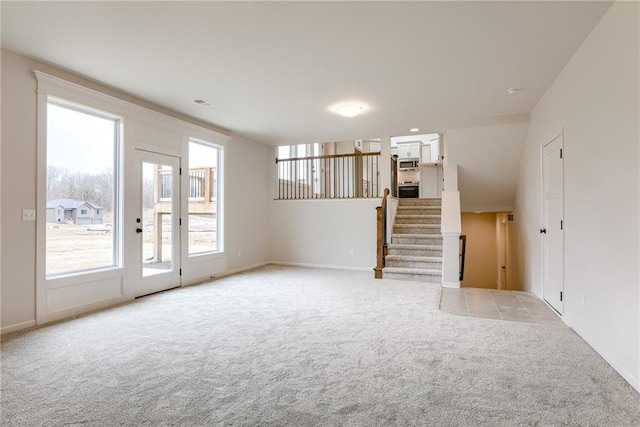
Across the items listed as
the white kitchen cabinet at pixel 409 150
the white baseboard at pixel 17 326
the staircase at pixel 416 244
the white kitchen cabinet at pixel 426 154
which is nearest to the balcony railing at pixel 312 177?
the staircase at pixel 416 244

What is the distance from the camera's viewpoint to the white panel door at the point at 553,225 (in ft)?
11.2

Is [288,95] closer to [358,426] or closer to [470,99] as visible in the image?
[470,99]

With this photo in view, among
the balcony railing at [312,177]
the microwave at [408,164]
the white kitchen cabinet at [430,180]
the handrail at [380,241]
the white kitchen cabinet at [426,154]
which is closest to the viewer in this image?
the handrail at [380,241]

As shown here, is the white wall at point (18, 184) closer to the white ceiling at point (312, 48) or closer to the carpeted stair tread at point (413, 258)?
the white ceiling at point (312, 48)

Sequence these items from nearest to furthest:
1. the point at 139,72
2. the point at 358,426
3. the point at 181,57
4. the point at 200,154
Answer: the point at 358,426
the point at 181,57
the point at 139,72
the point at 200,154

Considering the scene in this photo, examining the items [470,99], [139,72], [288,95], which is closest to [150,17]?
[139,72]

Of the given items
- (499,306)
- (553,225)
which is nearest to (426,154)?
(553,225)

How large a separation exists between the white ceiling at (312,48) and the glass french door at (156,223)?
0.89 meters

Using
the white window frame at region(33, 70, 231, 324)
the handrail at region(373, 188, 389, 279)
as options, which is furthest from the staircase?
the white window frame at region(33, 70, 231, 324)

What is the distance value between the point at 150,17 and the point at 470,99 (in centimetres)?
365

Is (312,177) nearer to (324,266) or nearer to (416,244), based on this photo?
(324,266)

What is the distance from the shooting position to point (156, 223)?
457 cm

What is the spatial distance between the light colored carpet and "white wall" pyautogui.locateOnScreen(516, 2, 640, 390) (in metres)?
0.28

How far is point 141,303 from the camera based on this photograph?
398 cm
